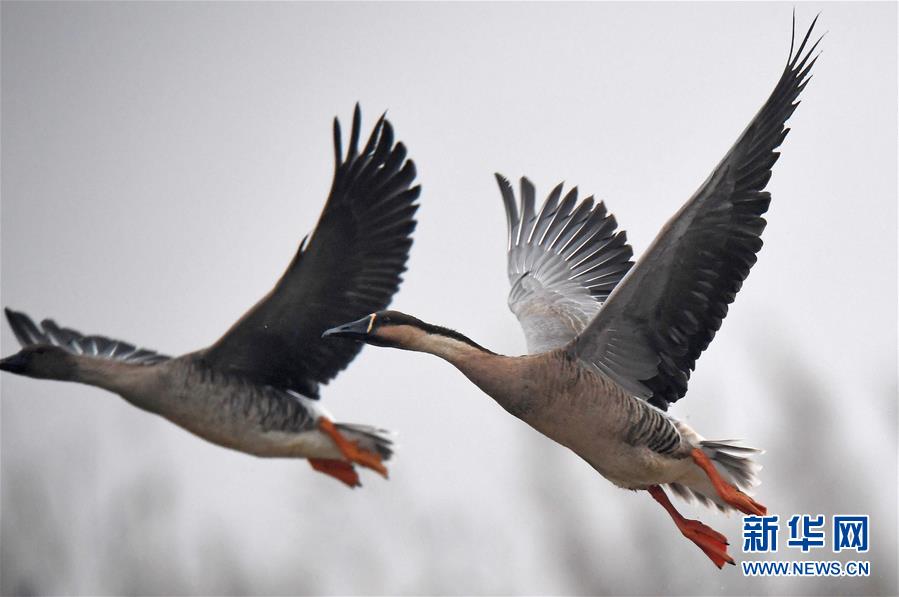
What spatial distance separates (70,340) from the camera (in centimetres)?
1134

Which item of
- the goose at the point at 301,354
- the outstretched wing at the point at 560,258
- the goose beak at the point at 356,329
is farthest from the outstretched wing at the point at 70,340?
the outstretched wing at the point at 560,258

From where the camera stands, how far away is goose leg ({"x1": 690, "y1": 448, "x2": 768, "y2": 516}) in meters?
10.2

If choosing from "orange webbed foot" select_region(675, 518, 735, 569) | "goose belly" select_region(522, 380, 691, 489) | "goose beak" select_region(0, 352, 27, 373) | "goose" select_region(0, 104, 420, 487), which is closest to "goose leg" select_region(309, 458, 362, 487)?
"goose" select_region(0, 104, 420, 487)

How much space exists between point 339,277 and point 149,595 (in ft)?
37.9

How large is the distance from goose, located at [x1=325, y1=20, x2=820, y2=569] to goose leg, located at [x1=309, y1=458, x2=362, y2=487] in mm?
1463

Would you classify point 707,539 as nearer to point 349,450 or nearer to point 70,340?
point 349,450

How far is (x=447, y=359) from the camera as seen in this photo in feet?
32.4

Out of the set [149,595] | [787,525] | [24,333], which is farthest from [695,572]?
[24,333]

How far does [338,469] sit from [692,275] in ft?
9.28

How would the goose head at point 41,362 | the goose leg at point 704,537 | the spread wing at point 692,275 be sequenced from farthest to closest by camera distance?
the goose leg at point 704,537 < the goose head at point 41,362 < the spread wing at point 692,275

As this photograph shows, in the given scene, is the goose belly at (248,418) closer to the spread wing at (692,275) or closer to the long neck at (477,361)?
the long neck at (477,361)

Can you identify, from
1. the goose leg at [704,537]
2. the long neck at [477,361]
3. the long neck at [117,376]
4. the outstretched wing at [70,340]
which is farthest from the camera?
the outstretched wing at [70,340]

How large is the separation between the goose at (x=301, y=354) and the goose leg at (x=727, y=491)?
6.68ft

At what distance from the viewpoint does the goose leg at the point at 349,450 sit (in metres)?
10.3
